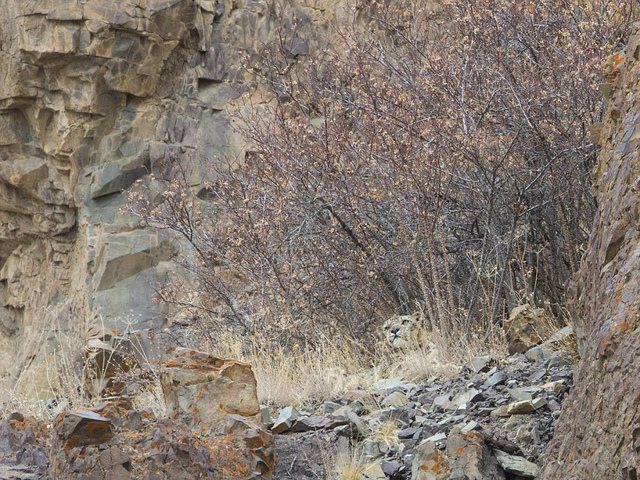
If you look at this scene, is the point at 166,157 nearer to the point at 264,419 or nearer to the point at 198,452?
the point at 264,419

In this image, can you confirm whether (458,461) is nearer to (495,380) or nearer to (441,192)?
(495,380)

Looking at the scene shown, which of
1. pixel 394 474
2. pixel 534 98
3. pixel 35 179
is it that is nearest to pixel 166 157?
pixel 35 179

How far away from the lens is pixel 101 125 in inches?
568

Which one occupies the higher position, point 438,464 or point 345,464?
point 438,464

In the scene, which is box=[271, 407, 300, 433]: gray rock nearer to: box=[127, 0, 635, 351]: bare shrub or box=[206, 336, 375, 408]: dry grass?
box=[206, 336, 375, 408]: dry grass

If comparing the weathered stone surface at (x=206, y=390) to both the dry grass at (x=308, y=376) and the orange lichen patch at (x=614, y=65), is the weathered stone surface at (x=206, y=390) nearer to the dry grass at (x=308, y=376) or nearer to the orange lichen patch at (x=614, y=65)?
the dry grass at (x=308, y=376)

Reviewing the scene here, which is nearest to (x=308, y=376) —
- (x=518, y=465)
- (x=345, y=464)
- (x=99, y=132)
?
(x=345, y=464)

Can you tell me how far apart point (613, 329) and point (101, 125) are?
13200 mm

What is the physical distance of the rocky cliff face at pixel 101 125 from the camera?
13.7 m

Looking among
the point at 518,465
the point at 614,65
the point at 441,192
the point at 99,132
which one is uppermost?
the point at 614,65

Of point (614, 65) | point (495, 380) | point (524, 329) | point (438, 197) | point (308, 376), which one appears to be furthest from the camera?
point (438, 197)

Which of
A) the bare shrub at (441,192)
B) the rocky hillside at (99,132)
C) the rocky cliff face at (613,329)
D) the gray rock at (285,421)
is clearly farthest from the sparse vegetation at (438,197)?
the rocky hillside at (99,132)

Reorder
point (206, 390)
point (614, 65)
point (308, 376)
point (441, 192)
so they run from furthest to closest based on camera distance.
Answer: point (441, 192)
point (308, 376)
point (206, 390)
point (614, 65)

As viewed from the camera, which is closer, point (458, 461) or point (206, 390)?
point (458, 461)
